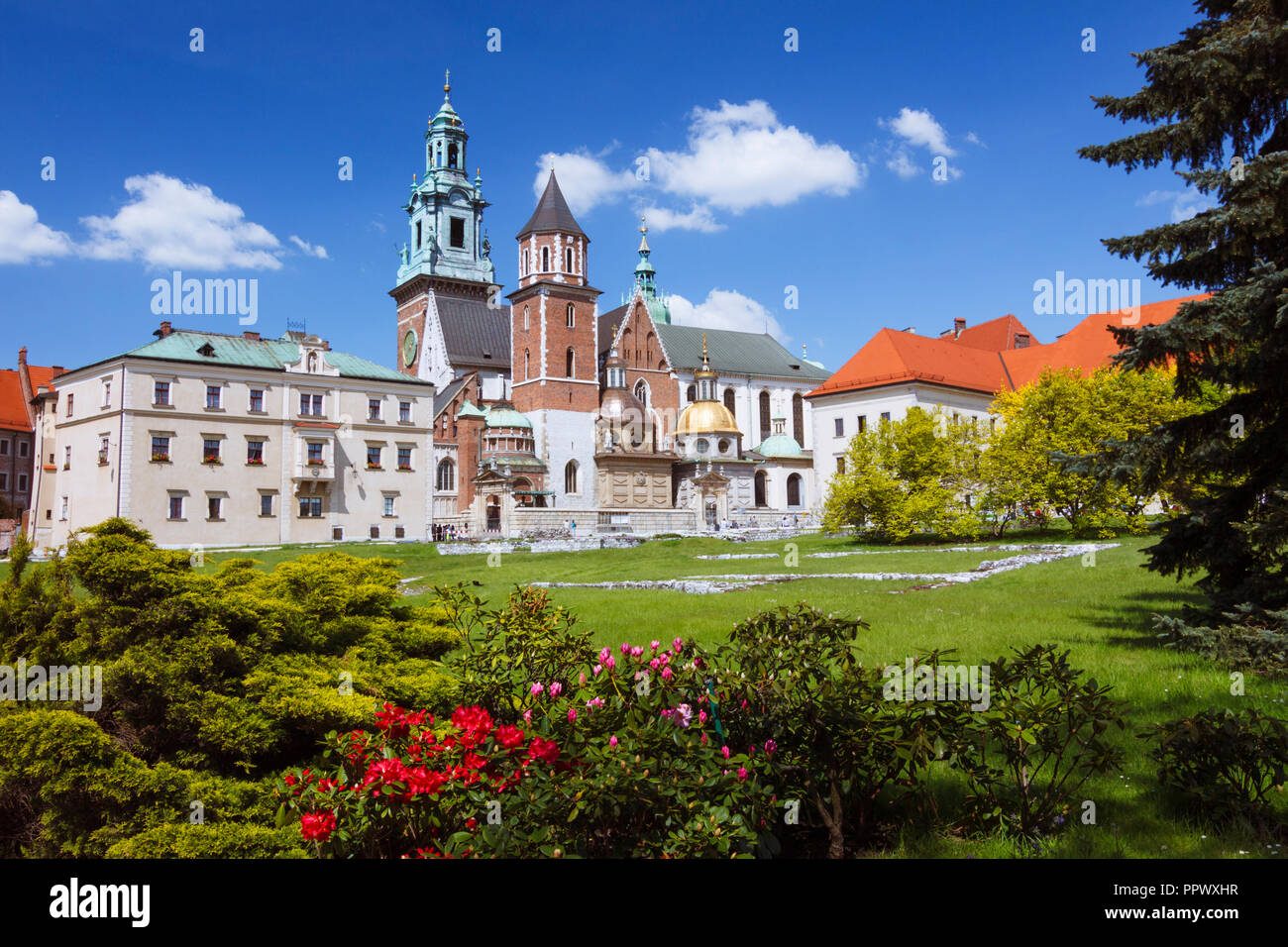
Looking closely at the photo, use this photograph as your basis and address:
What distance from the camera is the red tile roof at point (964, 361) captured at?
60.2m

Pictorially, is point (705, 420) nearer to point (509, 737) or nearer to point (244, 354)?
point (244, 354)

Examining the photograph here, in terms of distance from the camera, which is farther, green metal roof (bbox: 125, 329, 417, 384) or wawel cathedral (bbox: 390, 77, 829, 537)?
wawel cathedral (bbox: 390, 77, 829, 537)

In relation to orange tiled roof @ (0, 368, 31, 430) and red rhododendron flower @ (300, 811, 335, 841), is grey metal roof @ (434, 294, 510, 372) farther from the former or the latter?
red rhododendron flower @ (300, 811, 335, 841)

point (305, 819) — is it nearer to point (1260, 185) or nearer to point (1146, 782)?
point (1146, 782)

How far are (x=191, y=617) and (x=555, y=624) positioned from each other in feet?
7.67

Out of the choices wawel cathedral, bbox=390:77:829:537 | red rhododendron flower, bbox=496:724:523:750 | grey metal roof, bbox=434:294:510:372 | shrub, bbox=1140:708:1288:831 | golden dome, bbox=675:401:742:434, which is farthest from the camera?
grey metal roof, bbox=434:294:510:372

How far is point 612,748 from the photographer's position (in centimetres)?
406

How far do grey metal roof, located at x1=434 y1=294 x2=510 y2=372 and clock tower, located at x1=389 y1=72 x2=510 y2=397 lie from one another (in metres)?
0.08

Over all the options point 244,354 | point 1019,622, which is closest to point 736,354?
point 244,354

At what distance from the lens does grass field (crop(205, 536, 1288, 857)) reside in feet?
15.3

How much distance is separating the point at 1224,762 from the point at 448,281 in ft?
271

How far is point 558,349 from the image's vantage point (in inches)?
2549

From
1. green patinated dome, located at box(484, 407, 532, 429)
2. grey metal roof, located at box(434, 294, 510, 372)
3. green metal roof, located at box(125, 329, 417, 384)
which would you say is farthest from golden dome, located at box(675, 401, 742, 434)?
green metal roof, located at box(125, 329, 417, 384)

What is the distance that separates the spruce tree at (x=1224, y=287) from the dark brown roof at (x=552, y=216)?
59.6 meters
